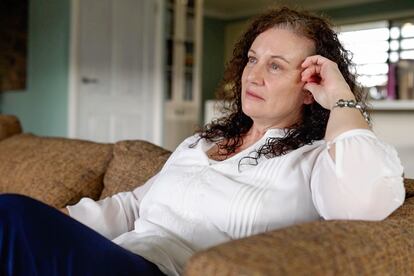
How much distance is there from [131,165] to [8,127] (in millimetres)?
1010

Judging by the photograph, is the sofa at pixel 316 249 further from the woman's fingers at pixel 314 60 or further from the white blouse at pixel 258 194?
the woman's fingers at pixel 314 60

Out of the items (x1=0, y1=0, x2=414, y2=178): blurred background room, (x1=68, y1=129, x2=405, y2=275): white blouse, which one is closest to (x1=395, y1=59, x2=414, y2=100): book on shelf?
(x1=0, y1=0, x2=414, y2=178): blurred background room

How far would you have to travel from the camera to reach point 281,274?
2.17ft

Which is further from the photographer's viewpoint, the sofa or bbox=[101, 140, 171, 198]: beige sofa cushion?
bbox=[101, 140, 171, 198]: beige sofa cushion

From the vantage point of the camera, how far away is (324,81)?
1123mm

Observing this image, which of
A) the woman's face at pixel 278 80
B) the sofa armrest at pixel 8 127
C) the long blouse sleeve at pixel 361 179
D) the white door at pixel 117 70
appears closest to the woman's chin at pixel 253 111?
the woman's face at pixel 278 80

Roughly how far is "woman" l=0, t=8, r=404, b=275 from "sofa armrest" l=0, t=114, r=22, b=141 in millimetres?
1240

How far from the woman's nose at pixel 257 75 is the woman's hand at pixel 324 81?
0.10 meters

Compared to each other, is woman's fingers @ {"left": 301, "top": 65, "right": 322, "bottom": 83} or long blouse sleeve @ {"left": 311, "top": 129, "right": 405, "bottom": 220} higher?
woman's fingers @ {"left": 301, "top": 65, "right": 322, "bottom": 83}

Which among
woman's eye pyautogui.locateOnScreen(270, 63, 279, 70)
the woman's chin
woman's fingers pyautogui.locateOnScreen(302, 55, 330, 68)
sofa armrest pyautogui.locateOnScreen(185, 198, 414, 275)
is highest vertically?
woman's fingers pyautogui.locateOnScreen(302, 55, 330, 68)

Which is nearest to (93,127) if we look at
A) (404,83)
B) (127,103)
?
(127,103)

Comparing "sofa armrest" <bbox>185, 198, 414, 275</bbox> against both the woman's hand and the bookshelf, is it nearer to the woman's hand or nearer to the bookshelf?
the woman's hand

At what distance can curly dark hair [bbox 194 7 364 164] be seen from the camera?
1.19 metres

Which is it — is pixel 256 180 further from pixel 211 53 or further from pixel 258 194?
pixel 211 53
